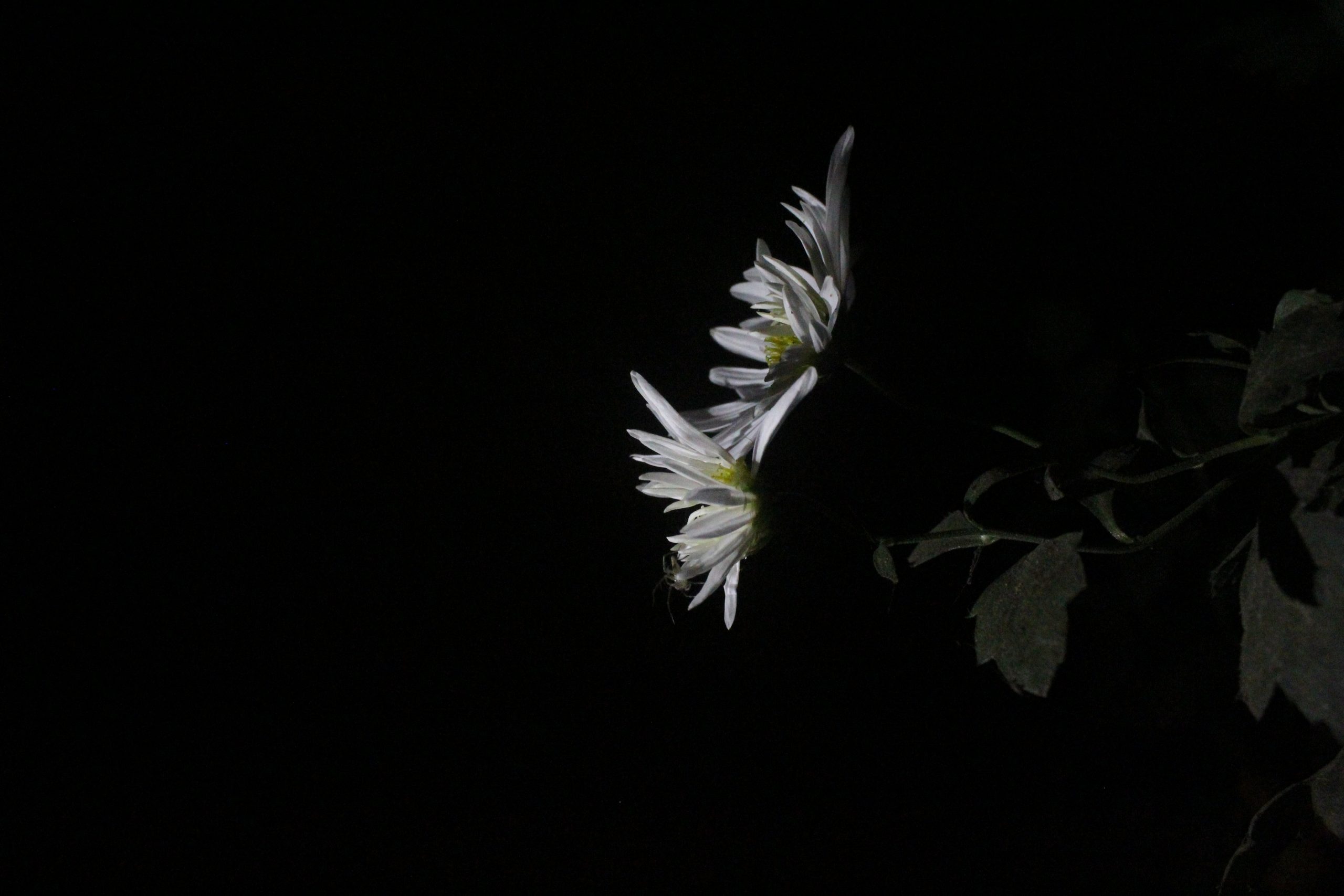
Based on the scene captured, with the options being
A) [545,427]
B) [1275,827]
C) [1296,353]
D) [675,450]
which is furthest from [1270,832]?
[545,427]

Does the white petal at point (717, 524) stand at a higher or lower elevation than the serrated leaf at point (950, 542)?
higher

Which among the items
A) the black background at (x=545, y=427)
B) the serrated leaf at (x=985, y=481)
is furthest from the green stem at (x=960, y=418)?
the black background at (x=545, y=427)

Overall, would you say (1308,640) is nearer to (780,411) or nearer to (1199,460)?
(1199,460)

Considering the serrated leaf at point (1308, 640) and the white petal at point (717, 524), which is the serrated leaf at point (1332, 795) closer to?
the serrated leaf at point (1308, 640)

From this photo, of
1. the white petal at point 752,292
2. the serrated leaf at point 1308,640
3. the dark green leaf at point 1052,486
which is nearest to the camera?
the serrated leaf at point 1308,640

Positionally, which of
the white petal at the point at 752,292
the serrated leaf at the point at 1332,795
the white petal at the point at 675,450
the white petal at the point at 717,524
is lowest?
the serrated leaf at the point at 1332,795

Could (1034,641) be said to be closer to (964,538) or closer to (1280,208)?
(964,538)

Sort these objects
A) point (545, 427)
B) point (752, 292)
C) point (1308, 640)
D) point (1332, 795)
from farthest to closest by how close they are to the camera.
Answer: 1. point (545, 427)
2. point (752, 292)
3. point (1332, 795)
4. point (1308, 640)
